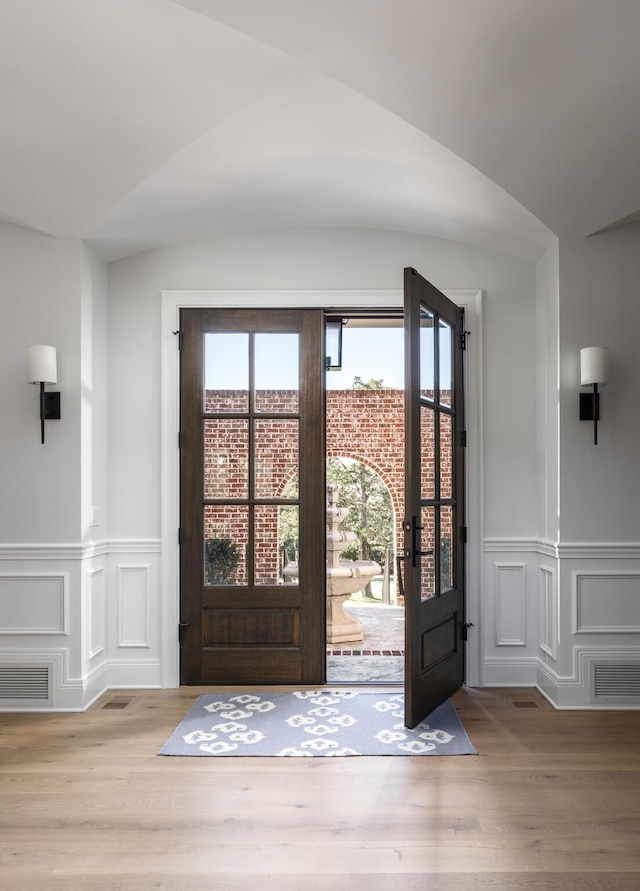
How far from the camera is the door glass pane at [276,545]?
4.54m

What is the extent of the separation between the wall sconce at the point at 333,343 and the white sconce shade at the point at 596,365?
1.47 m

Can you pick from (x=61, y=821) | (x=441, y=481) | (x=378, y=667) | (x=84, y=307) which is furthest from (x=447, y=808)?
(x=84, y=307)

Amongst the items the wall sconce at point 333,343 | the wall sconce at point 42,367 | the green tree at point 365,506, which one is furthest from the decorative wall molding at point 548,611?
the green tree at point 365,506

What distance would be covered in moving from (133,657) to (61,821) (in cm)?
174

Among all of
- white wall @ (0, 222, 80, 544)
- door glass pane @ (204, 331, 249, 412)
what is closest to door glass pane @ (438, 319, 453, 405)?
door glass pane @ (204, 331, 249, 412)

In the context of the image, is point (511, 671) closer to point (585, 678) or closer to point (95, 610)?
point (585, 678)

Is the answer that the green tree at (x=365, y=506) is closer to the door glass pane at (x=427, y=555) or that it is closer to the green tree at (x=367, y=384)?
the green tree at (x=367, y=384)

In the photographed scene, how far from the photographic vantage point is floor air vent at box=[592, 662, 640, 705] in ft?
13.3

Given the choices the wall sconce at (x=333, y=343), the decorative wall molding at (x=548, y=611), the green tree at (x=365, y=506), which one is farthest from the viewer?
the green tree at (x=365, y=506)

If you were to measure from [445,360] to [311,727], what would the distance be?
2.11m

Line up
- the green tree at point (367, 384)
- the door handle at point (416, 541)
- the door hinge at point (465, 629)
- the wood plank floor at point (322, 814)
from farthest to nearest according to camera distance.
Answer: the green tree at point (367, 384) → the door hinge at point (465, 629) → the door handle at point (416, 541) → the wood plank floor at point (322, 814)

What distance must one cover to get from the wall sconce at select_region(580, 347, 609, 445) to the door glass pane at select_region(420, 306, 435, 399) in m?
0.79

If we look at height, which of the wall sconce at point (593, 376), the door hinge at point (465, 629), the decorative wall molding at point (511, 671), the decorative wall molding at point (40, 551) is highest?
the wall sconce at point (593, 376)

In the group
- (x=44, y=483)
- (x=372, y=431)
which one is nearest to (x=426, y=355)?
(x=44, y=483)
